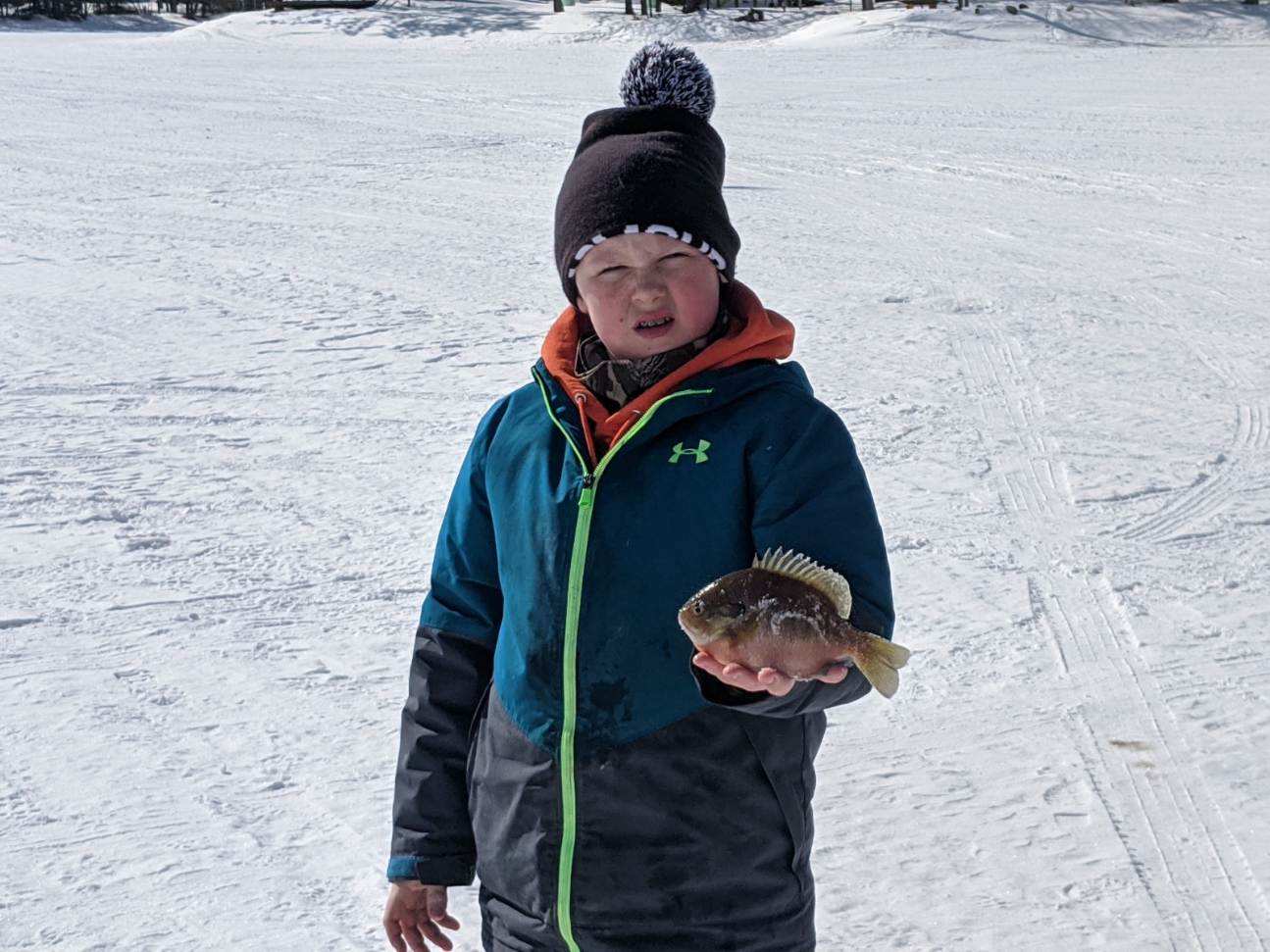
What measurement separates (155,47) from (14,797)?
26.5 meters

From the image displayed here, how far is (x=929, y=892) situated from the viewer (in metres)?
2.62

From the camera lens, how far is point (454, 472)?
4.86 metres

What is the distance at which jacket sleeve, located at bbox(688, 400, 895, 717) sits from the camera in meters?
1.54

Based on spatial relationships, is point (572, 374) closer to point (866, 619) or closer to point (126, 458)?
point (866, 619)

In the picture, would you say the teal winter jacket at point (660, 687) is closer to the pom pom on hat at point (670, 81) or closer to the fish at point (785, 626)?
the fish at point (785, 626)

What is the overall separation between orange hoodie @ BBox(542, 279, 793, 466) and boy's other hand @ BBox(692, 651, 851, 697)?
357 mm

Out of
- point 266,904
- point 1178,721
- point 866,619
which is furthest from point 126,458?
point 866,619

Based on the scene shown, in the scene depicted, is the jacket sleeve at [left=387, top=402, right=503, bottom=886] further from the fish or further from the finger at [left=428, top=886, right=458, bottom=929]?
the fish

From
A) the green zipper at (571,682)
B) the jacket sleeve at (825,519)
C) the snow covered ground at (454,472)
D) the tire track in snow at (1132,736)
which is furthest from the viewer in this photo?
the snow covered ground at (454,472)

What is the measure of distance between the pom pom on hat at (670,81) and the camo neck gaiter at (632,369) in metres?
0.26

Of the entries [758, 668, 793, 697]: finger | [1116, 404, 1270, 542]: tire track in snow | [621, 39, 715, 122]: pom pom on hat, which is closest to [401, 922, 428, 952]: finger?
[758, 668, 793, 697]: finger

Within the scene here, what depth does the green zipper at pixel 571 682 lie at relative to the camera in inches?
65.4

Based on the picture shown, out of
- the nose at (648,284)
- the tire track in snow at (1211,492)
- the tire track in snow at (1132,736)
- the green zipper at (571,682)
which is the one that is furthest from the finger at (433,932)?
the tire track in snow at (1211,492)

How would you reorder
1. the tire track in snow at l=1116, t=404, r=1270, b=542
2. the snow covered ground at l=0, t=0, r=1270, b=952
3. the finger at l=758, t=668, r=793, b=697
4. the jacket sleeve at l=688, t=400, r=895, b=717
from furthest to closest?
the tire track in snow at l=1116, t=404, r=1270, b=542, the snow covered ground at l=0, t=0, r=1270, b=952, the jacket sleeve at l=688, t=400, r=895, b=717, the finger at l=758, t=668, r=793, b=697
